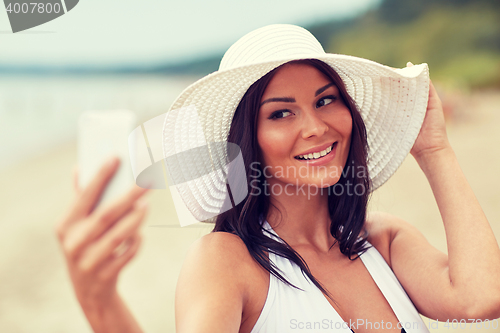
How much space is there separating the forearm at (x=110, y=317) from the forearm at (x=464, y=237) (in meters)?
0.83

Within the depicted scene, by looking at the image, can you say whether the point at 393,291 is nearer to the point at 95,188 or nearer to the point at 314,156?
the point at 314,156

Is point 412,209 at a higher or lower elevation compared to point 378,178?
lower

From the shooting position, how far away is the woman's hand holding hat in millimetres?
478

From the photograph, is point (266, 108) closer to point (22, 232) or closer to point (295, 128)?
point (295, 128)

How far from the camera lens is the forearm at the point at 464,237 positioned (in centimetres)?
101

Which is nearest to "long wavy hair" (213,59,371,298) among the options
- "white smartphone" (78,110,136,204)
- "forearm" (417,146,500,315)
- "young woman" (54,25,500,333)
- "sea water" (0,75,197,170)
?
"young woman" (54,25,500,333)

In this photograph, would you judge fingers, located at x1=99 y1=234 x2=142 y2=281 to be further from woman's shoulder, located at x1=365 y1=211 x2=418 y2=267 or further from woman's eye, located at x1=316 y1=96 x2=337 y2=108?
woman's shoulder, located at x1=365 y1=211 x2=418 y2=267

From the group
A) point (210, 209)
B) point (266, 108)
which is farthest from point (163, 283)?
point (266, 108)

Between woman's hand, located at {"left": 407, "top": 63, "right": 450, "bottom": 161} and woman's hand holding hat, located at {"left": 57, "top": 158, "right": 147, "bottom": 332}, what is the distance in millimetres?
938

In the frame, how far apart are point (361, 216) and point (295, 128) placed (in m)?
0.42

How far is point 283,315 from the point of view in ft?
3.01

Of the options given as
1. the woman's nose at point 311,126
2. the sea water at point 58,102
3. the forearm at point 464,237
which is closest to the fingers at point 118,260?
the woman's nose at point 311,126

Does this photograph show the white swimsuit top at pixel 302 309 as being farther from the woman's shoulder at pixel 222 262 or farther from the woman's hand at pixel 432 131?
the woman's hand at pixel 432 131

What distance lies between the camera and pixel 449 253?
106 centimetres
